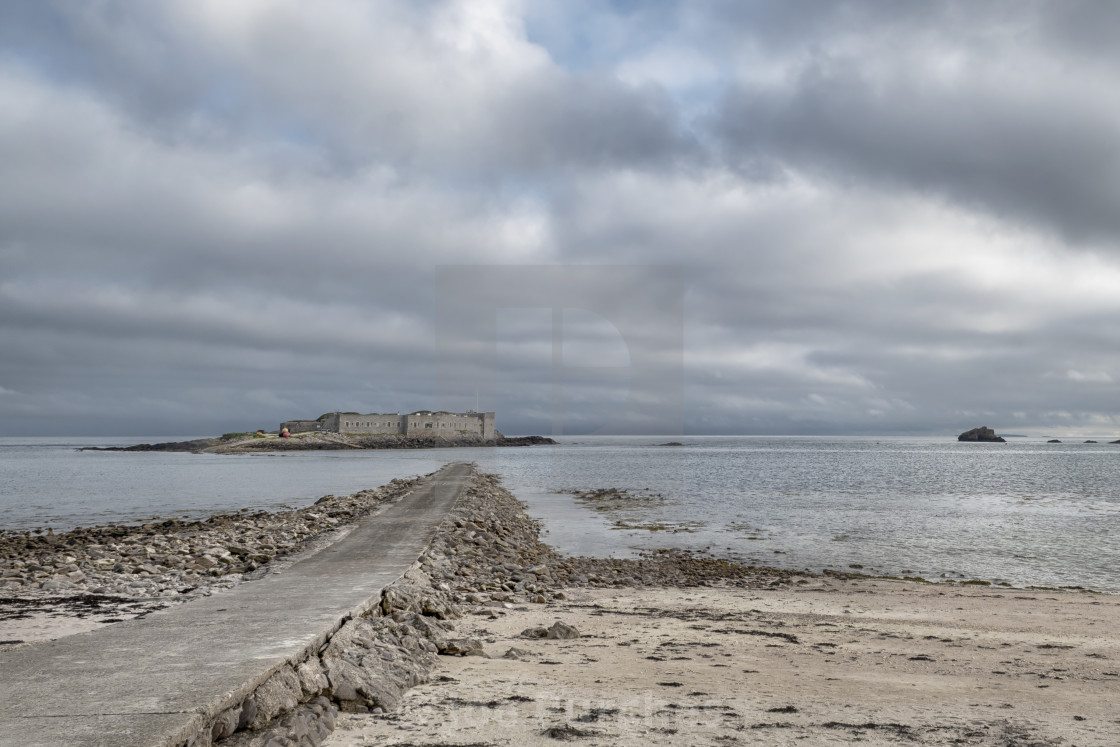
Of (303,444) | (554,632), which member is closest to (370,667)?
(554,632)

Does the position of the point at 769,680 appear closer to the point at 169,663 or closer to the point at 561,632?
the point at 561,632

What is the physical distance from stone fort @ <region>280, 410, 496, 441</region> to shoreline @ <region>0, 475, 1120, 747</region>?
128 m

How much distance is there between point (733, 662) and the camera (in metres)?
7.03

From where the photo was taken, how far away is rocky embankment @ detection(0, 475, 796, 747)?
201 inches

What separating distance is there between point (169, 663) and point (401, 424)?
140021 mm

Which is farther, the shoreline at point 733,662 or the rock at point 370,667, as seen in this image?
the rock at point 370,667

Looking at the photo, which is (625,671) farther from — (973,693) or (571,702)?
(973,693)

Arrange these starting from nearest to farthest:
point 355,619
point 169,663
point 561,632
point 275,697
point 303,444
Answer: point 275,697
point 169,663
point 355,619
point 561,632
point 303,444

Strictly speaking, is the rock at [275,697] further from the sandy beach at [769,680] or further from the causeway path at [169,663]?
the sandy beach at [769,680]

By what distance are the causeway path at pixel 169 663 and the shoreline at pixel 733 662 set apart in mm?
513

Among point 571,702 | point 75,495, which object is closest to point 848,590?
point 571,702

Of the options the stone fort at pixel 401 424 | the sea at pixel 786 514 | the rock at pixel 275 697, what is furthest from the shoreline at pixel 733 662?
the stone fort at pixel 401 424

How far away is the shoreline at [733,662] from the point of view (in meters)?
5.07

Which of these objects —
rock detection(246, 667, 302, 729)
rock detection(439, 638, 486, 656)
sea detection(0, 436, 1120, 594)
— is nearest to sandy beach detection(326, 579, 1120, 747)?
rock detection(439, 638, 486, 656)
